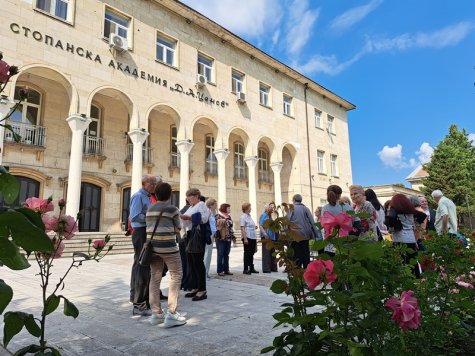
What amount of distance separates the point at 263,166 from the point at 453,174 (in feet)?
67.1

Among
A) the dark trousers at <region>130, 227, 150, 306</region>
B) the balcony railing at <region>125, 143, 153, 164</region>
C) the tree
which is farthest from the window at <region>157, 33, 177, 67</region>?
the tree

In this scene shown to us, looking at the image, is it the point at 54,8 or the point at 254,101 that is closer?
the point at 54,8

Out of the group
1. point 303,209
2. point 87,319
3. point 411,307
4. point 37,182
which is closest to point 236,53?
point 37,182

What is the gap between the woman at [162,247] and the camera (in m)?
3.88

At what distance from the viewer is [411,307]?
1642 mm

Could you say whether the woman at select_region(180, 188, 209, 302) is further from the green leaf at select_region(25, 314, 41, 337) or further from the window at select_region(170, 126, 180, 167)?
the window at select_region(170, 126, 180, 167)

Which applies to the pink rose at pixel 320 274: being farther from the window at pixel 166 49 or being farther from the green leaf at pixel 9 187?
the window at pixel 166 49

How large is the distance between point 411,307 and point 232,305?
3406 mm

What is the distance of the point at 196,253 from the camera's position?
5.34 metres

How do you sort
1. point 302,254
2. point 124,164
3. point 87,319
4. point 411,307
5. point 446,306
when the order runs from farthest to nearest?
point 124,164 < point 302,254 < point 87,319 < point 446,306 < point 411,307

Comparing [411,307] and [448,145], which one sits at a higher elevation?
[448,145]

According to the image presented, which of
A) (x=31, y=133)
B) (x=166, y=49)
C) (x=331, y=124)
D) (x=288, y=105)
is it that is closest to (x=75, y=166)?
(x=31, y=133)

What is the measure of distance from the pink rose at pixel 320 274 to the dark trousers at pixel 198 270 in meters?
3.70

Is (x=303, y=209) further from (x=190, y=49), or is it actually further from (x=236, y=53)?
(x=236, y=53)
